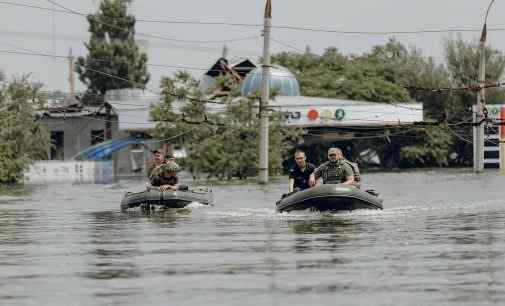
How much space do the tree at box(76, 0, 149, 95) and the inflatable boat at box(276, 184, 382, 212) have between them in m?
82.0

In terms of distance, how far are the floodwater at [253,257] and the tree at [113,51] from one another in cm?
7770

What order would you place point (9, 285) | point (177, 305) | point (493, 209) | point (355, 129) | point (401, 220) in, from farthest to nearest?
point (355, 129) < point (493, 209) < point (401, 220) < point (9, 285) < point (177, 305)

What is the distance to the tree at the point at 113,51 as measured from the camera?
374 feet

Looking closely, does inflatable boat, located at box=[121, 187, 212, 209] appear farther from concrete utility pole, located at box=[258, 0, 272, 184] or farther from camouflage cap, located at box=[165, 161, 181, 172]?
concrete utility pole, located at box=[258, 0, 272, 184]

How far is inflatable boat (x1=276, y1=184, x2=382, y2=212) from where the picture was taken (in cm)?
3117

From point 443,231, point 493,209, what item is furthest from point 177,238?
point 493,209

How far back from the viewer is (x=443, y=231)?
2580 cm

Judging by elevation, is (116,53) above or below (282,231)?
above

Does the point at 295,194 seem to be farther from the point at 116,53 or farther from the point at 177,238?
the point at 116,53

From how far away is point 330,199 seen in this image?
103 feet

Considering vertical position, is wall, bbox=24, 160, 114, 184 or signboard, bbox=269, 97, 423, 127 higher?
signboard, bbox=269, 97, 423, 127

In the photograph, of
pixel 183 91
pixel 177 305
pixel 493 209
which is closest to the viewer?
pixel 177 305

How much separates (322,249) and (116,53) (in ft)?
310

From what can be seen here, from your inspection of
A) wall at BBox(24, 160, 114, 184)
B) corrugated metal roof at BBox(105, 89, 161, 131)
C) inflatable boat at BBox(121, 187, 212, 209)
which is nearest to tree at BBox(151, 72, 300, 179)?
wall at BBox(24, 160, 114, 184)
